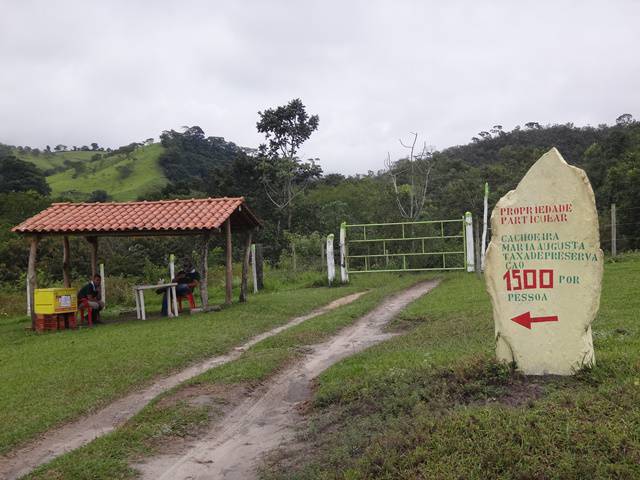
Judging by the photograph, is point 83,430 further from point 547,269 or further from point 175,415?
point 547,269

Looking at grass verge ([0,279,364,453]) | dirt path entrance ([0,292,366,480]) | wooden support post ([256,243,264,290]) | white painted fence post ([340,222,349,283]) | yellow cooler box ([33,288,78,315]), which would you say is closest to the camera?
dirt path entrance ([0,292,366,480])

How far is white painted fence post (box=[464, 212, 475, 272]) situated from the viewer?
1773cm

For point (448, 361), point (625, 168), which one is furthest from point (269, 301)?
point (625, 168)

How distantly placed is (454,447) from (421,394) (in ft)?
3.88

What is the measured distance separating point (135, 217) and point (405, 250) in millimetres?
9688

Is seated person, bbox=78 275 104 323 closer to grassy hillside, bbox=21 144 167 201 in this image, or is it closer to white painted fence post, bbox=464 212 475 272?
white painted fence post, bbox=464 212 475 272

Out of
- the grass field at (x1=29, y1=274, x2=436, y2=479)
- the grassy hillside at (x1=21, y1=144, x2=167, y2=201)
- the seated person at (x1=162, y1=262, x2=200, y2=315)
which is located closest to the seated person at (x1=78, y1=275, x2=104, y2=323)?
the seated person at (x1=162, y1=262, x2=200, y2=315)

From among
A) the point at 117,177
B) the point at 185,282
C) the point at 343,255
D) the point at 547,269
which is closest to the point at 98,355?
the point at 185,282

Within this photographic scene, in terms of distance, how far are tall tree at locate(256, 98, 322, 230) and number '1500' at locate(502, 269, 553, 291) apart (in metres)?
26.6

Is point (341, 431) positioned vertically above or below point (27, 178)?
below

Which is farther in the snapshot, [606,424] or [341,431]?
[341,431]

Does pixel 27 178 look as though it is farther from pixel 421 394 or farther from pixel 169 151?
pixel 421 394

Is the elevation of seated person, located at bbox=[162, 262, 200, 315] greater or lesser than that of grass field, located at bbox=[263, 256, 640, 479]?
greater

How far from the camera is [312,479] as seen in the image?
14.5 ft
